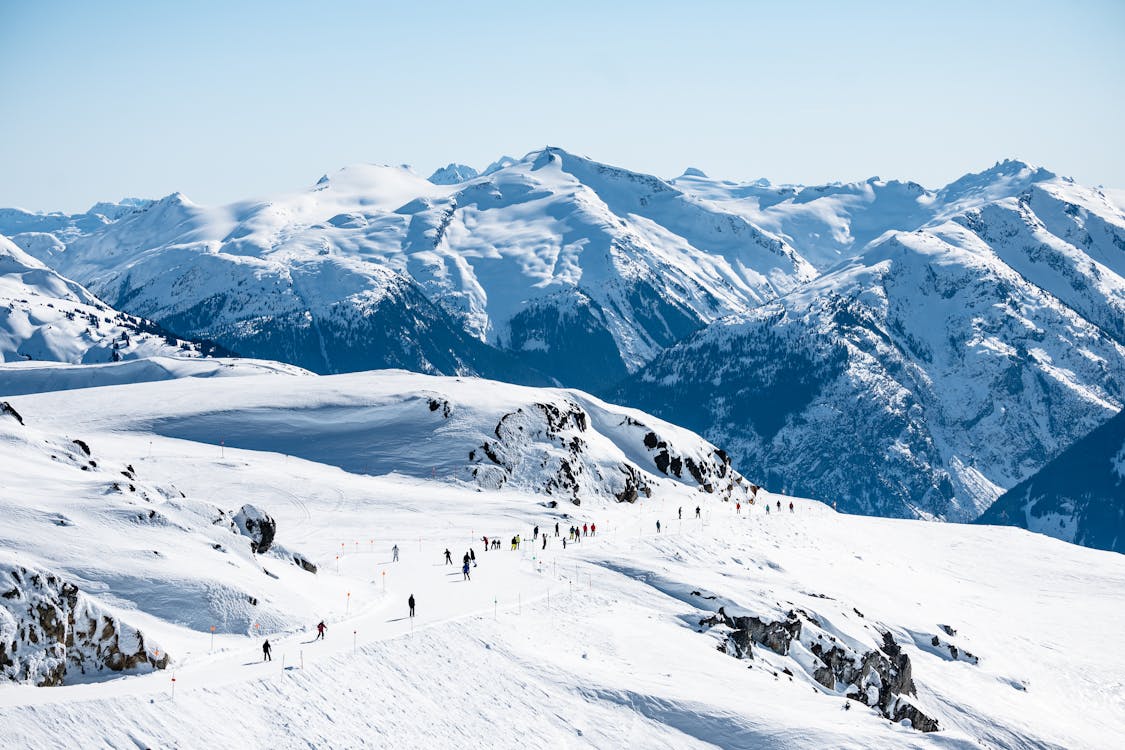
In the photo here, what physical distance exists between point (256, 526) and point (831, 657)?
1568 inches

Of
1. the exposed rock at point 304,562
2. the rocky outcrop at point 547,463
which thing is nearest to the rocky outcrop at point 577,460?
the rocky outcrop at point 547,463

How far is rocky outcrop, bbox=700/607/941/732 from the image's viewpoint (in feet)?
255

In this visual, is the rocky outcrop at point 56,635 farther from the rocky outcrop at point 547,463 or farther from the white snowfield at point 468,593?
the rocky outcrop at point 547,463

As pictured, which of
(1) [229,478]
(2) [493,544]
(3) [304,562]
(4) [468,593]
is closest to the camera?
(4) [468,593]

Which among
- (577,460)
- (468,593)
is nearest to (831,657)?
(468,593)

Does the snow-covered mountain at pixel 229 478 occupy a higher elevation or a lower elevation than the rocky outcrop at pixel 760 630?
higher

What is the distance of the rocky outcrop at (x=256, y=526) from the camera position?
74375 millimetres

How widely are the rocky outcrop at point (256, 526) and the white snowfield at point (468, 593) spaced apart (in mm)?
1010

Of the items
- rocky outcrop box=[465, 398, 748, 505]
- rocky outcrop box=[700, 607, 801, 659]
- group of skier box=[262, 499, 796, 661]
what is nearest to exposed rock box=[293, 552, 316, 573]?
group of skier box=[262, 499, 796, 661]

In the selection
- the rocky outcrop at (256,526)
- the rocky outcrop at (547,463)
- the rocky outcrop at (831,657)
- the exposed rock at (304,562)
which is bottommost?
the rocky outcrop at (831,657)

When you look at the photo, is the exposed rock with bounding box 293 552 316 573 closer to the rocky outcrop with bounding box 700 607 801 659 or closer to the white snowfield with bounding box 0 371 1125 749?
the white snowfield with bounding box 0 371 1125 749

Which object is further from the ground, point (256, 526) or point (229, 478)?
point (229, 478)

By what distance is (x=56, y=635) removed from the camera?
51.4 metres

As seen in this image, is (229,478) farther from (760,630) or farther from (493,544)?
(760,630)
